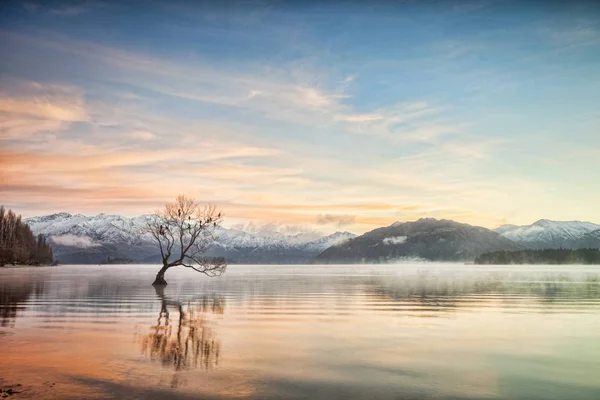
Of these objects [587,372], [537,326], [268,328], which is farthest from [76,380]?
[537,326]

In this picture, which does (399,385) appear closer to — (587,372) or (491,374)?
(491,374)

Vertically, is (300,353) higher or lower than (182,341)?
lower

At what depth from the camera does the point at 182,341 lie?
72.6 ft

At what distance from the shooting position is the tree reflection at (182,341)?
59.5 feet

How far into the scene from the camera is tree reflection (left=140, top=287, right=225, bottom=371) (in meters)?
18.1

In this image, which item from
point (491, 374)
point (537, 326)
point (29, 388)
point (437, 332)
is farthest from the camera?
point (537, 326)

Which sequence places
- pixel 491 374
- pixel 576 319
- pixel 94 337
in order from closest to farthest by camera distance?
pixel 491 374
pixel 94 337
pixel 576 319

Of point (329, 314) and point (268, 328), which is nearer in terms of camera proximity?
point (268, 328)

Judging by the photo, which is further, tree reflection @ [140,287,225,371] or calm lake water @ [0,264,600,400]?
tree reflection @ [140,287,225,371]

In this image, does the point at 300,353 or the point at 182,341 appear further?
the point at 182,341

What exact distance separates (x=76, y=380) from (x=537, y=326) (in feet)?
76.6

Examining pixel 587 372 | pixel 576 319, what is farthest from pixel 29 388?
pixel 576 319

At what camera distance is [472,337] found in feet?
80.5

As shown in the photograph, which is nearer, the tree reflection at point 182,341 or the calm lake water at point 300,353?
the calm lake water at point 300,353
